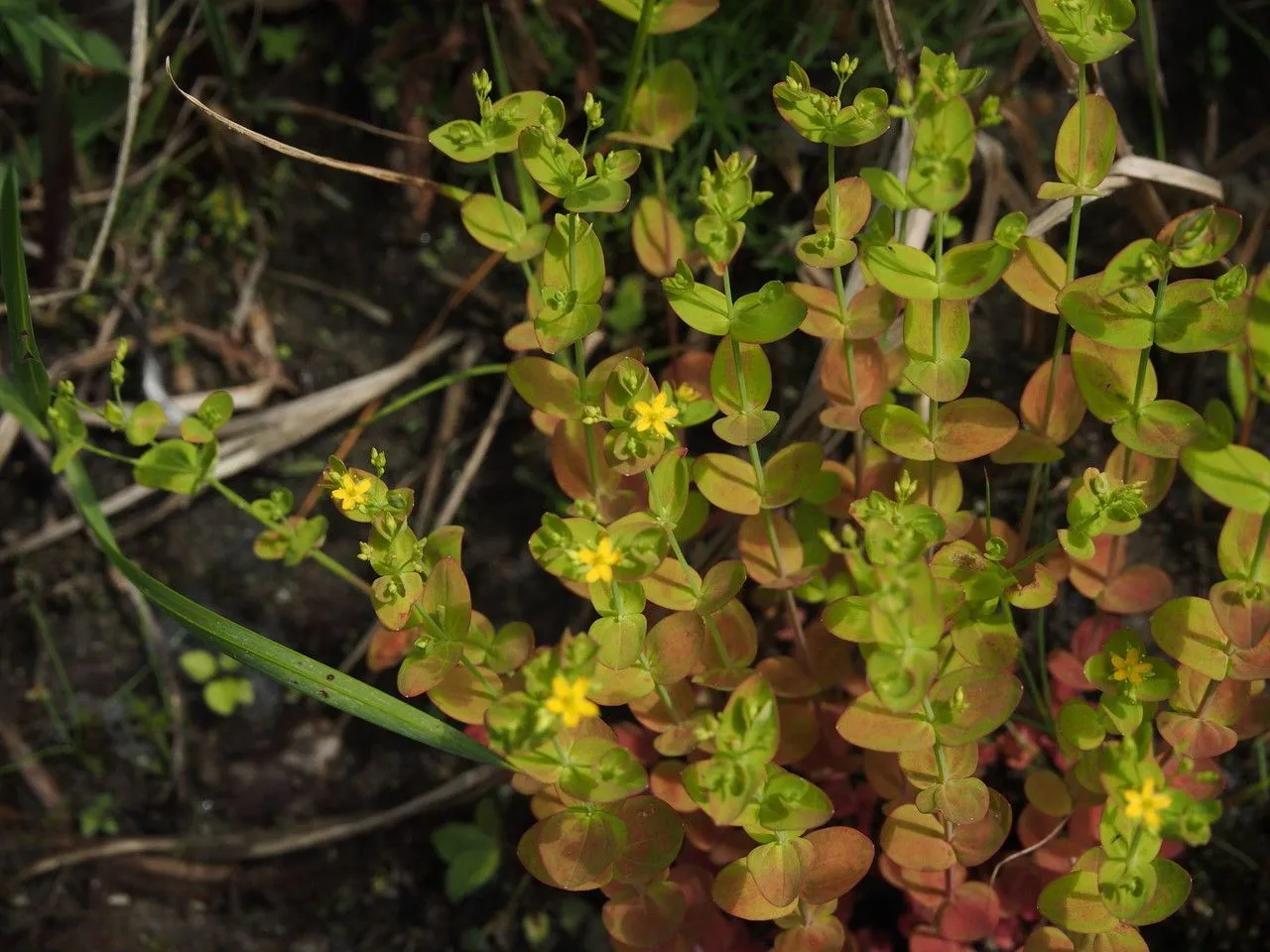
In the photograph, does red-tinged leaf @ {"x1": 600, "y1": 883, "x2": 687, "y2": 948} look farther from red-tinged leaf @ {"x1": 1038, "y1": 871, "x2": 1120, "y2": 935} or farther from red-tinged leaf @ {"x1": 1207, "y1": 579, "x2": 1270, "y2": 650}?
red-tinged leaf @ {"x1": 1207, "y1": 579, "x2": 1270, "y2": 650}

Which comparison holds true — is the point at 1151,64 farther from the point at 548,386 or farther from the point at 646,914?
the point at 646,914

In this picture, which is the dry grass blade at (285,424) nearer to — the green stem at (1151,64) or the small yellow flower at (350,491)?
the small yellow flower at (350,491)

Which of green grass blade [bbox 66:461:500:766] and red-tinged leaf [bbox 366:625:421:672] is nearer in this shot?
green grass blade [bbox 66:461:500:766]

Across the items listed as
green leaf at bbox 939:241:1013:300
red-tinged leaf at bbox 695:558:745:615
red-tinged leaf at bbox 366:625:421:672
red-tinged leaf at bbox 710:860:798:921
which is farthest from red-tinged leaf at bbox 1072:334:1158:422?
red-tinged leaf at bbox 366:625:421:672

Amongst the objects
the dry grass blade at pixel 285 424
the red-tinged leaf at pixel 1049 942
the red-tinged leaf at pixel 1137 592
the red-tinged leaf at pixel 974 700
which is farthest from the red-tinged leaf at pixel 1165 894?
the dry grass blade at pixel 285 424

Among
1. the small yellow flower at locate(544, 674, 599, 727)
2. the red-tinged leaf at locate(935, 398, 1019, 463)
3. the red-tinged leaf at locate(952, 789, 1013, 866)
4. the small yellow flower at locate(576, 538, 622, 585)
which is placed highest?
the red-tinged leaf at locate(935, 398, 1019, 463)

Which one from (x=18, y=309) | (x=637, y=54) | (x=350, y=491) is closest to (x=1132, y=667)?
(x=350, y=491)
